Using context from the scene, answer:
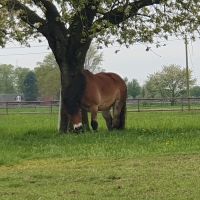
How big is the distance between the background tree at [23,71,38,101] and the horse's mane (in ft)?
276

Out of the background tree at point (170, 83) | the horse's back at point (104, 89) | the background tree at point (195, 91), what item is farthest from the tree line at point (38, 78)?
the horse's back at point (104, 89)

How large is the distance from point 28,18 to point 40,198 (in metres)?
10.8

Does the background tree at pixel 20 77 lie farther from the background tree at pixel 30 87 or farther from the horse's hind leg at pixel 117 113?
the horse's hind leg at pixel 117 113

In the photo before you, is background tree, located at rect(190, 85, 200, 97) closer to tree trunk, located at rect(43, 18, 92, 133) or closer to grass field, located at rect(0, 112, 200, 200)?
tree trunk, located at rect(43, 18, 92, 133)

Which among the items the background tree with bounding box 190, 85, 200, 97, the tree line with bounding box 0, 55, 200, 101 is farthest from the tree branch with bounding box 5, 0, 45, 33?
the background tree with bounding box 190, 85, 200, 97

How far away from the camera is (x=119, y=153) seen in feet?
37.4

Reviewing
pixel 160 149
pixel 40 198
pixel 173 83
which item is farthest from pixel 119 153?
pixel 173 83

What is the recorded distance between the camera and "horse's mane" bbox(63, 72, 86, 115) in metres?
16.4

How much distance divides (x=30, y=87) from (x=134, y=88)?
22716 mm

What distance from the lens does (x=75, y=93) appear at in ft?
53.7

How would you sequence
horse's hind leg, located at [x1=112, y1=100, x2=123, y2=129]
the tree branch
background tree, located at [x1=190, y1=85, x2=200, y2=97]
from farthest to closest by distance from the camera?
background tree, located at [x1=190, y1=85, x2=200, y2=97] → horse's hind leg, located at [x1=112, y1=100, x2=123, y2=129] → the tree branch

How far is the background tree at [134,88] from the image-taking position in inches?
3542

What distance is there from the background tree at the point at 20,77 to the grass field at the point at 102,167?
309 ft

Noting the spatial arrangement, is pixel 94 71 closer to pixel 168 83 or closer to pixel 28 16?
pixel 168 83
